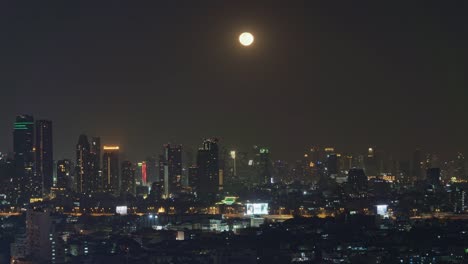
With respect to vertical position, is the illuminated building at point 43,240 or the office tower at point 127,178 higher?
the office tower at point 127,178

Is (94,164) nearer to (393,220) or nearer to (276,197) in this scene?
(276,197)

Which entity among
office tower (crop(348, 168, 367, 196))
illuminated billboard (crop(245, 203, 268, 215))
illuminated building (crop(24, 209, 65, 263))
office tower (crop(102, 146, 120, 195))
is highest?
office tower (crop(102, 146, 120, 195))

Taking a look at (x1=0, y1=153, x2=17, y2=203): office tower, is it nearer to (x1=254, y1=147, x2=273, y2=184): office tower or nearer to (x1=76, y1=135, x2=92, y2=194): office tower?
(x1=76, y1=135, x2=92, y2=194): office tower

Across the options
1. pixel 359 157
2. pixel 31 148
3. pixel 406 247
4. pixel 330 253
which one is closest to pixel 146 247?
pixel 330 253

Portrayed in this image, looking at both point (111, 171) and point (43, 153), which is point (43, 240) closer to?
point (43, 153)

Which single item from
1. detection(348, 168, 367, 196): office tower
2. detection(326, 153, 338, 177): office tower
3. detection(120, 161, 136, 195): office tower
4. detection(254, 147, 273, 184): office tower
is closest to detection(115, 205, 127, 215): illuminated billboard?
detection(348, 168, 367, 196): office tower

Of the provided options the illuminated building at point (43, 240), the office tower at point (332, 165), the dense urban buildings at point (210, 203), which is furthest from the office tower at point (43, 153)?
the illuminated building at point (43, 240)

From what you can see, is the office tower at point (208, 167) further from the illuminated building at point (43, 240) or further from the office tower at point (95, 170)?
the illuminated building at point (43, 240)

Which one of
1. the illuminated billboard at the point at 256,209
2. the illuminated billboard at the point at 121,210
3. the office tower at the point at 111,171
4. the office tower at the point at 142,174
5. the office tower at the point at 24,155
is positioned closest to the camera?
the illuminated billboard at the point at 256,209
